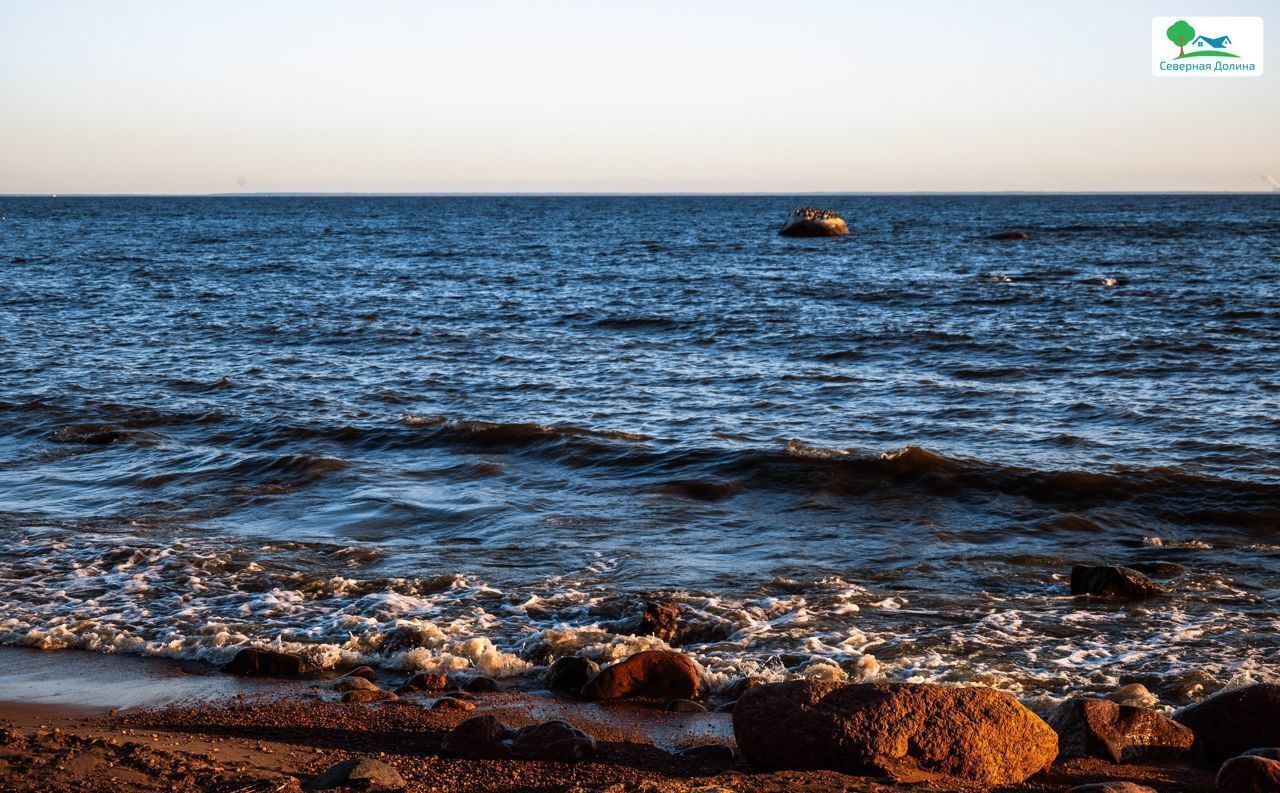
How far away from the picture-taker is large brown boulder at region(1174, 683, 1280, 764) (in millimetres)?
6227

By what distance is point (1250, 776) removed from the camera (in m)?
5.50

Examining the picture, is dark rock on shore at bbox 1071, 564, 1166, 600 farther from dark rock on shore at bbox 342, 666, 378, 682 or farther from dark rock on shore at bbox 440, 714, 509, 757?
dark rock on shore at bbox 342, 666, 378, 682

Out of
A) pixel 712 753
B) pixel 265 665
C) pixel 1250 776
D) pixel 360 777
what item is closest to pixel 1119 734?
pixel 1250 776

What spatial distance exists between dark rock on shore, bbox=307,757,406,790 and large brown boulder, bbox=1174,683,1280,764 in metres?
4.32

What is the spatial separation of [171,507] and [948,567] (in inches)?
309

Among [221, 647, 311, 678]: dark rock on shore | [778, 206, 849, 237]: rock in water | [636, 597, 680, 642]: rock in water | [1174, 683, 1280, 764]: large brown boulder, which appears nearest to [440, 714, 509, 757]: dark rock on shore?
[221, 647, 311, 678]: dark rock on shore

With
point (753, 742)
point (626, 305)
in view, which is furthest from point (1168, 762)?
point (626, 305)

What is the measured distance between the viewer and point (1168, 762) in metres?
6.19

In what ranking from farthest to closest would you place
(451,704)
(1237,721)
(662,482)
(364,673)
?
(662,482)
(364,673)
(451,704)
(1237,721)

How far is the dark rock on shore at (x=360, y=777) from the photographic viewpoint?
535cm

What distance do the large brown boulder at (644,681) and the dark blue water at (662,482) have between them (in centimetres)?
45

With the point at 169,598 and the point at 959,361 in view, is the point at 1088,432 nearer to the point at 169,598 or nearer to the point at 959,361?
the point at 959,361

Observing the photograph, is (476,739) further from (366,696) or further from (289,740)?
(366,696)

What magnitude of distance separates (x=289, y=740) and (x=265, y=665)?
153 cm
